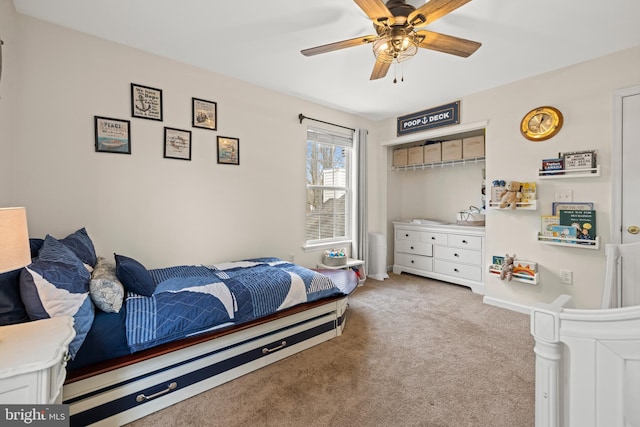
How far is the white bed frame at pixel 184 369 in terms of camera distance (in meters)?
1.50

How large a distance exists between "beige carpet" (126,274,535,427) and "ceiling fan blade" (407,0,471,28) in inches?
93.4

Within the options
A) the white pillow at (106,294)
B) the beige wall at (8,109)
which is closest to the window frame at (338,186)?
the white pillow at (106,294)

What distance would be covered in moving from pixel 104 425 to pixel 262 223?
226cm

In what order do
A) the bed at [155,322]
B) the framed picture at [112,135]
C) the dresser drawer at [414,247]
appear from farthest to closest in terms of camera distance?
1. the dresser drawer at [414,247]
2. the framed picture at [112,135]
3. the bed at [155,322]

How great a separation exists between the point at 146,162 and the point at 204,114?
2.56ft

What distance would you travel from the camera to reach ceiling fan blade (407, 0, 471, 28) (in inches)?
63.7

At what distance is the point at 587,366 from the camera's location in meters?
0.81

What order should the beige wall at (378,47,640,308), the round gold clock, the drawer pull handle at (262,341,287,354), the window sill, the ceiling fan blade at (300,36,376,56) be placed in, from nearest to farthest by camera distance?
the ceiling fan blade at (300,36,376,56) → the drawer pull handle at (262,341,287,354) → the beige wall at (378,47,640,308) → the round gold clock → the window sill

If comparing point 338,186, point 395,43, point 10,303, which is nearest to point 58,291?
point 10,303

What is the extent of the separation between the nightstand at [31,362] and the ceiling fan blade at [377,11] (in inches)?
85.0

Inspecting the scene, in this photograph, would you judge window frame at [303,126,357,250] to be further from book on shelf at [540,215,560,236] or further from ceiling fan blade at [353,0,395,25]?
book on shelf at [540,215,560,236]

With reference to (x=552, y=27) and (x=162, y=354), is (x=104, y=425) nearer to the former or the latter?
(x=162, y=354)

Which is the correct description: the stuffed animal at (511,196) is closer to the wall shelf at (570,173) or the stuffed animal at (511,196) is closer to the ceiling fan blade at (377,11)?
the wall shelf at (570,173)

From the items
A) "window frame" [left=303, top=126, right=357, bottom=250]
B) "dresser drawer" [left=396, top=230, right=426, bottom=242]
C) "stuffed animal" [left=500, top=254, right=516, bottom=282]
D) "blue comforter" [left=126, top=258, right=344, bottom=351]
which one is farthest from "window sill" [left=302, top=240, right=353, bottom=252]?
"stuffed animal" [left=500, top=254, right=516, bottom=282]
